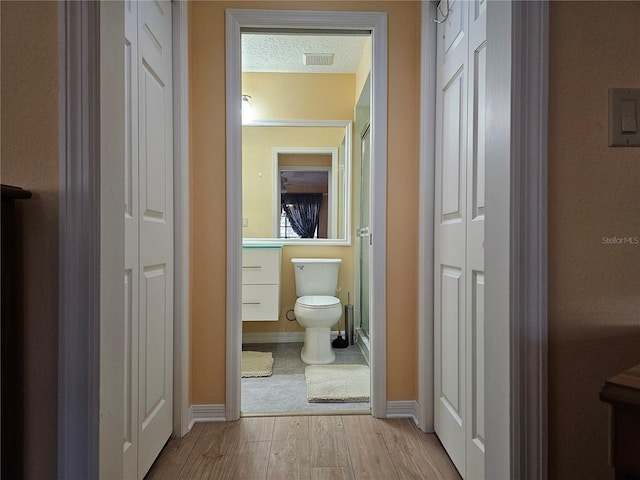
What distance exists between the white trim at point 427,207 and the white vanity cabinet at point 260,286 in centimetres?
149

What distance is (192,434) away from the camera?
68.4 inches

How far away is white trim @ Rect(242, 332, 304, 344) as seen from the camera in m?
3.38

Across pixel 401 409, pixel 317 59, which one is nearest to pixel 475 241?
pixel 401 409

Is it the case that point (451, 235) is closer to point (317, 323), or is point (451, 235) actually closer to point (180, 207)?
point (180, 207)

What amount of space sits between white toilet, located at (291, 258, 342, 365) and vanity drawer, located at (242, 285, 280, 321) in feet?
0.74

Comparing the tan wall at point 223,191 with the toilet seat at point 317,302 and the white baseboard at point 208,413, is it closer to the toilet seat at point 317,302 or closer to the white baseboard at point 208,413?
the white baseboard at point 208,413

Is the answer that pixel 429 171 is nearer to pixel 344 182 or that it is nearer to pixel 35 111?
pixel 35 111

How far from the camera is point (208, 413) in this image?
6.10 feet

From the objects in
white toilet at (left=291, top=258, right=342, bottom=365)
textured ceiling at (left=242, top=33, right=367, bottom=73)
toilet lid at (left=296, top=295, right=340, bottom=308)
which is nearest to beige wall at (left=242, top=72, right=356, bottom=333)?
textured ceiling at (left=242, top=33, right=367, bottom=73)

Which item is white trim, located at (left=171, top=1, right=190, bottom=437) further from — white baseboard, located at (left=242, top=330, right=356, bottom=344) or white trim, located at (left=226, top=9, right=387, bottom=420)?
white baseboard, located at (left=242, top=330, right=356, bottom=344)

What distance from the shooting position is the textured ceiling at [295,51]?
283 centimetres

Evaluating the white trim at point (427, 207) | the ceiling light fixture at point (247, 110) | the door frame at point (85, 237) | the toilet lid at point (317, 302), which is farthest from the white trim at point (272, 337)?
the door frame at point (85, 237)

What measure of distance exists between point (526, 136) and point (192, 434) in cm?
179

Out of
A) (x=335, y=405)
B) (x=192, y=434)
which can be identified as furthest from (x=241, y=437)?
(x=335, y=405)
